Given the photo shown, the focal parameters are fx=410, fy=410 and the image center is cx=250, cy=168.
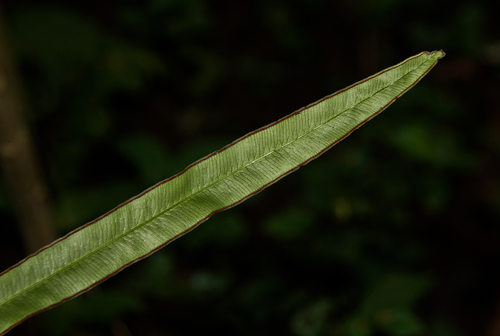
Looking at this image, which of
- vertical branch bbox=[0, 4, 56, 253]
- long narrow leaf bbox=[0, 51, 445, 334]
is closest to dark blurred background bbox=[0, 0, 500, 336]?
vertical branch bbox=[0, 4, 56, 253]

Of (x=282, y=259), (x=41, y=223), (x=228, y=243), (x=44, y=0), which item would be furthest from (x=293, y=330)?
(x=44, y=0)

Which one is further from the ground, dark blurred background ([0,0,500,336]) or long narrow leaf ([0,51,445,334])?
long narrow leaf ([0,51,445,334])

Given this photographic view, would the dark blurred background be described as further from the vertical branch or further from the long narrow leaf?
the long narrow leaf

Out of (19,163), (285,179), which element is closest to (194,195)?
(19,163)

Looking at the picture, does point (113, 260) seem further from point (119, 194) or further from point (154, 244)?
point (119, 194)

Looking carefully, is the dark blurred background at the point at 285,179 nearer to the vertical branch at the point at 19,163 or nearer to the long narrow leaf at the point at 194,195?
the vertical branch at the point at 19,163

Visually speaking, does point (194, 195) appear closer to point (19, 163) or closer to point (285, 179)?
point (19, 163)

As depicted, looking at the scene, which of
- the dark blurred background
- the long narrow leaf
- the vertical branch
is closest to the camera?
the long narrow leaf
